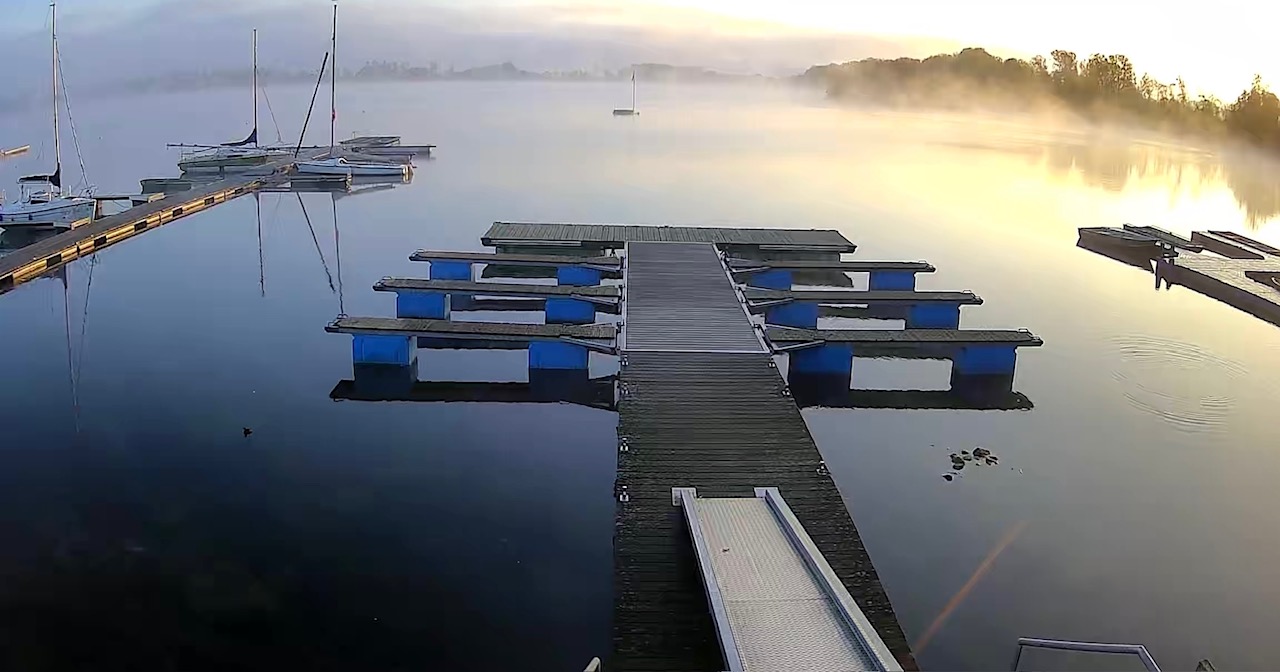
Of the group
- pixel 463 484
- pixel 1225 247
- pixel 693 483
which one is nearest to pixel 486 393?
pixel 463 484

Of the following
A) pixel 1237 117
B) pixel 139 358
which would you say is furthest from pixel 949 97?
pixel 139 358

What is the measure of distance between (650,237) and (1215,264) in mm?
14705

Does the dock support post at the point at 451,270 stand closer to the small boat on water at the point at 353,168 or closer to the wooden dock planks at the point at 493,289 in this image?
the wooden dock planks at the point at 493,289

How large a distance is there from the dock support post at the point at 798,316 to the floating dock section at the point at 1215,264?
396 inches

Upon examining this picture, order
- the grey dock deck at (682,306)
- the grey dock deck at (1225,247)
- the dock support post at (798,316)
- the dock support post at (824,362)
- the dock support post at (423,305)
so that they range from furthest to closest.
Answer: the grey dock deck at (1225,247) < the dock support post at (423,305) < the dock support post at (798,316) < the dock support post at (824,362) < the grey dock deck at (682,306)

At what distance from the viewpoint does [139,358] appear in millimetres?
17984

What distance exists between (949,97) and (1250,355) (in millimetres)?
114426

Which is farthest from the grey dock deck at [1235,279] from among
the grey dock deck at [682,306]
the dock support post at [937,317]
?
the grey dock deck at [682,306]

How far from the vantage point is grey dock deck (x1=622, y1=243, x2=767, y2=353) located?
15758 mm

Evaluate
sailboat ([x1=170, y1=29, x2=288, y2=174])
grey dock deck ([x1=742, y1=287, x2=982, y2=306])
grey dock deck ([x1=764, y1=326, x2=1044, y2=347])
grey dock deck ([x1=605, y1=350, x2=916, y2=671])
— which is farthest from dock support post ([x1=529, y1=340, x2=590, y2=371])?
sailboat ([x1=170, y1=29, x2=288, y2=174])

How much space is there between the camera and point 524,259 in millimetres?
23359

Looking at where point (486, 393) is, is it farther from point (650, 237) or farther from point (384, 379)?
point (650, 237)

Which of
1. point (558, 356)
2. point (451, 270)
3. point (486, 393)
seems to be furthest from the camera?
point (451, 270)

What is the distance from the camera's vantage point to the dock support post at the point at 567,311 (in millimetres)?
19781
